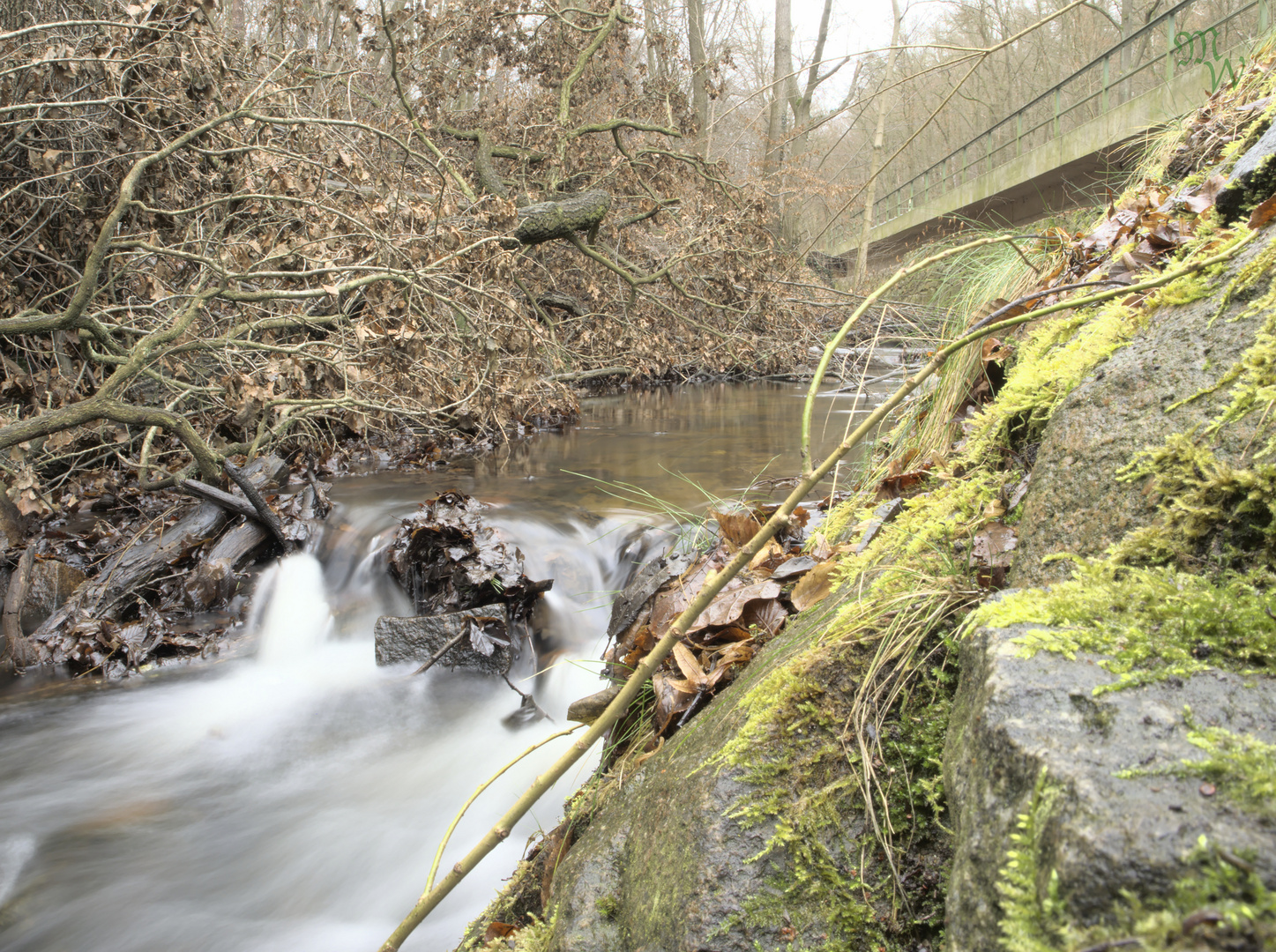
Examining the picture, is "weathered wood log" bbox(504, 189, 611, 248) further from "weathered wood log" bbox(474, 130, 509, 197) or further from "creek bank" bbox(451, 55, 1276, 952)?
"creek bank" bbox(451, 55, 1276, 952)

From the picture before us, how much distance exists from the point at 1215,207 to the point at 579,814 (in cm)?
225

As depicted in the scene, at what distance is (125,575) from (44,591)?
446 millimetres

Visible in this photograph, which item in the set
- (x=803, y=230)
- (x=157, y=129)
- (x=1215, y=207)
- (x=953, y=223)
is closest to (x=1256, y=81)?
(x=1215, y=207)

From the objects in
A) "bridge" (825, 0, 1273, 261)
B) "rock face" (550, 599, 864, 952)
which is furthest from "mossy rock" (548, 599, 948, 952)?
"bridge" (825, 0, 1273, 261)

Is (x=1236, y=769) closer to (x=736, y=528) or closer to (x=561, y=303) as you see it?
(x=736, y=528)

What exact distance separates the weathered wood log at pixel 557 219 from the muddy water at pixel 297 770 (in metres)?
3.74

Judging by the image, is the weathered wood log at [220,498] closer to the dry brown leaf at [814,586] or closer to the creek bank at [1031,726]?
the creek bank at [1031,726]

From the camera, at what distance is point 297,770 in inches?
143

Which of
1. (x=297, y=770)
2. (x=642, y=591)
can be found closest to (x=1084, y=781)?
(x=642, y=591)

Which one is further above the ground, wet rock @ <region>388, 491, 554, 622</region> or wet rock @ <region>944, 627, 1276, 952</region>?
wet rock @ <region>944, 627, 1276, 952</region>

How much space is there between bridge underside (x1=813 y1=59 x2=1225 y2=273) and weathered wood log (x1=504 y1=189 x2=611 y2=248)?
13.7 feet

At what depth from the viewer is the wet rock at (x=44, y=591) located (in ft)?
14.8

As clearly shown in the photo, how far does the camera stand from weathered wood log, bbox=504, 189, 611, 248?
27.3 ft

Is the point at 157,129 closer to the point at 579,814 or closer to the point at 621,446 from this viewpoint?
the point at 621,446
